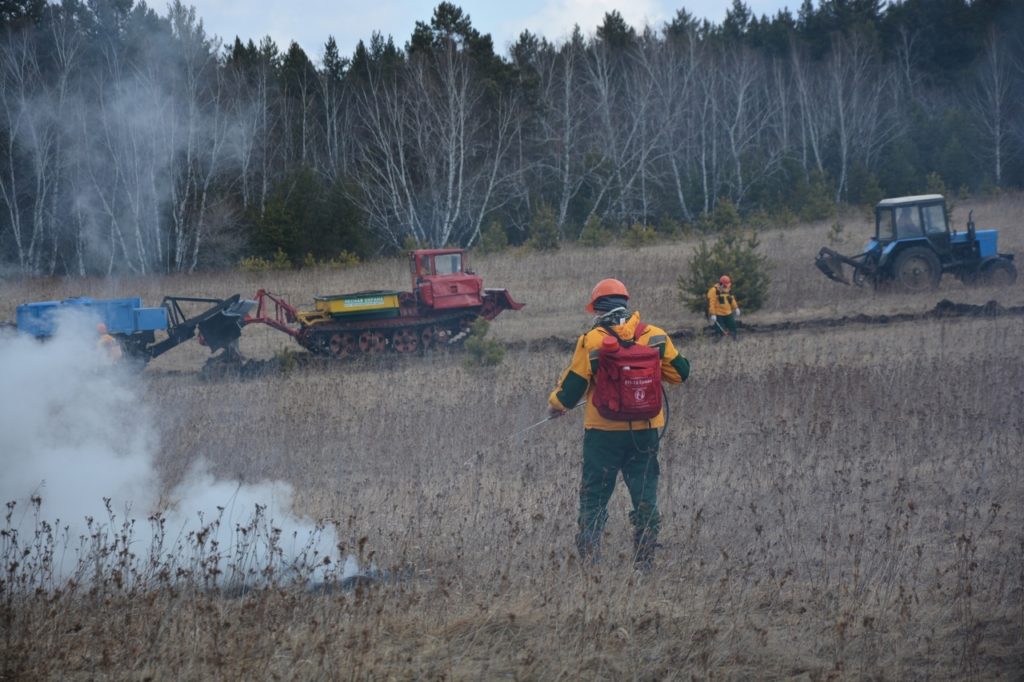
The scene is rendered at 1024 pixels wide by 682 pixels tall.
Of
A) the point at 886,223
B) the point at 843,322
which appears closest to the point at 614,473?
the point at 843,322

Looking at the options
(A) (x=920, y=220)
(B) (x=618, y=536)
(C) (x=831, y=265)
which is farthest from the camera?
(C) (x=831, y=265)

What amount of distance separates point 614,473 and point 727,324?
1303 cm

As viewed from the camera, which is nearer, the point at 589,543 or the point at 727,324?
the point at 589,543

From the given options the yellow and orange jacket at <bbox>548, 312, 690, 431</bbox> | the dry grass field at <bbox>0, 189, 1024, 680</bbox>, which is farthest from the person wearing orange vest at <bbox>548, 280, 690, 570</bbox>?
the dry grass field at <bbox>0, 189, 1024, 680</bbox>

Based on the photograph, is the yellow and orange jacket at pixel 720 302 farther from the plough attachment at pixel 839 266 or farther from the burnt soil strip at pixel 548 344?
the plough attachment at pixel 839 266

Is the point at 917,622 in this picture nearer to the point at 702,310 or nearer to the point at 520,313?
the point at 702,310

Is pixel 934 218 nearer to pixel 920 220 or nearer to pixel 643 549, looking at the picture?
pixel 920 220

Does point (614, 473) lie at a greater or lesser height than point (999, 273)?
lesser

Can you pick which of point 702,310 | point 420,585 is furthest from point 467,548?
point 702,310

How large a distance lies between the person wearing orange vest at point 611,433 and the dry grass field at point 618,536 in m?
0.27

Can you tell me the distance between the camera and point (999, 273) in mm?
23000

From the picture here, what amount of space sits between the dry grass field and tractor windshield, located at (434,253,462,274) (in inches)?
211

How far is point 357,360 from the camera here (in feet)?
62.0

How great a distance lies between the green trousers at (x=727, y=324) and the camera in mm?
18609
